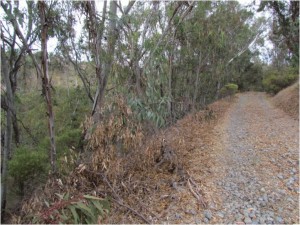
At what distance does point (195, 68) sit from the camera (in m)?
10.6

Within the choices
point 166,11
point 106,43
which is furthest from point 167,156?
point 166,11

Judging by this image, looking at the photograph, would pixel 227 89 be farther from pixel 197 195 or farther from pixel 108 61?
pixel 197 195

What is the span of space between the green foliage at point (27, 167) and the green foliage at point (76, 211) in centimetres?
196

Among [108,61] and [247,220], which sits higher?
[108,61]

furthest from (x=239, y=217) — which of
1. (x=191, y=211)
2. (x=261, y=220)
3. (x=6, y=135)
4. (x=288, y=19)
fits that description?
(x=288, y=19)

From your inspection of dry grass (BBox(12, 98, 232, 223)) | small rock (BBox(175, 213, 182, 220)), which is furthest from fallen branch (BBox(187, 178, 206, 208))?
small rock (BBox(175, 213, 182, 220))

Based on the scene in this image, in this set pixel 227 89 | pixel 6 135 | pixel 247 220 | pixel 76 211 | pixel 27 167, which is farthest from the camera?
pixel 227 89

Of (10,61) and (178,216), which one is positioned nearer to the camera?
(178,216)

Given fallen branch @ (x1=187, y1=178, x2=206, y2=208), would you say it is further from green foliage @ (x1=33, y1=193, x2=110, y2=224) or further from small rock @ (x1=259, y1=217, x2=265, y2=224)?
green foliage @ (x1=33, y1=193, x2=110, y2=224)

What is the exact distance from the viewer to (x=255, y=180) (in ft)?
13.1

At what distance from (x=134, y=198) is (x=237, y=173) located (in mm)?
1776

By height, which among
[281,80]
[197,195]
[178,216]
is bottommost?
[178,216]

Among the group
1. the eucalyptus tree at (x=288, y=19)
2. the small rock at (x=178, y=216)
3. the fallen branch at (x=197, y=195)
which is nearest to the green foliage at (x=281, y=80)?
the eucalyptus tree at (x=288, y=19)

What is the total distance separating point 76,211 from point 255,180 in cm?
262
